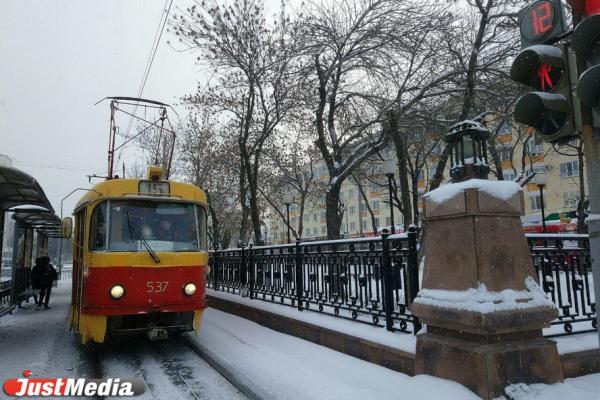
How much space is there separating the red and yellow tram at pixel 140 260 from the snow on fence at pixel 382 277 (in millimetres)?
1948

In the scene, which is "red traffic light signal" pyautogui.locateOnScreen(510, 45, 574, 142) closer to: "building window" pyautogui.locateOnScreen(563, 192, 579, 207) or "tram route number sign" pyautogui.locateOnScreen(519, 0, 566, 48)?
"tram route number sign" pyautogui.locateOnScreen(519, 0, 566, 48)

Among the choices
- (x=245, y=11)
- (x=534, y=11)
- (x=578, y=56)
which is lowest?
(x=578, y=56)

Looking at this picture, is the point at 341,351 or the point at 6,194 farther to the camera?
the point at 6,194

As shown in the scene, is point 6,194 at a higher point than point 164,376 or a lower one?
higher

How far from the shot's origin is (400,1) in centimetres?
1198

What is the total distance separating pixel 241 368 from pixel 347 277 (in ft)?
6.99

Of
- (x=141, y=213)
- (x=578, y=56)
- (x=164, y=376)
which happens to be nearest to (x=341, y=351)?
(x=164, y=376)

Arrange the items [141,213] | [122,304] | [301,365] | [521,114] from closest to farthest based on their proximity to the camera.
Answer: [521,114] → [301,365] → [122,304] → [141,213]

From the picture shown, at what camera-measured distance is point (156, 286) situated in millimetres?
6656

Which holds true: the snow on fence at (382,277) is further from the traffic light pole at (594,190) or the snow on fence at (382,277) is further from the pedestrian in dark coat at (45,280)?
the pedestrian in dark coat at (45,280)

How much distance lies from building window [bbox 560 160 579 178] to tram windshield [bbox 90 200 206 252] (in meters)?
41.1

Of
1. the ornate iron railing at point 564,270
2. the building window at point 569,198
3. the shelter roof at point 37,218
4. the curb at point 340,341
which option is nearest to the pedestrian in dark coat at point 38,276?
the shelter roof at point 37,218

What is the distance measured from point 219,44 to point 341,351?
1206cm

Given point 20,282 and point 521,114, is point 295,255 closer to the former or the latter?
point 521,114
